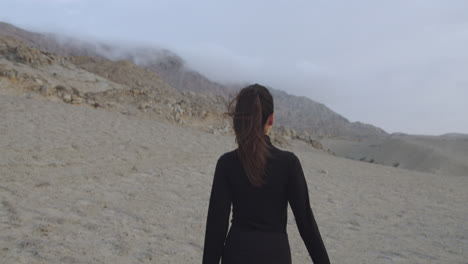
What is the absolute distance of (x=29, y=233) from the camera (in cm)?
396

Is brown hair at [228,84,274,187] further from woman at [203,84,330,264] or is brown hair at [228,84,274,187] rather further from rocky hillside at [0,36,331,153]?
rocky hillside at [0,36,331,153]

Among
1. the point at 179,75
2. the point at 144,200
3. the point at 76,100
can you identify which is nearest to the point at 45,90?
the point at 76,100

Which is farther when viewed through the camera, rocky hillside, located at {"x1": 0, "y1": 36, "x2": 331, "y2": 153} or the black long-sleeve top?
rocky hillside, located at {"x1": 0, "y1": 36, "x2": 331, "y2": 153}

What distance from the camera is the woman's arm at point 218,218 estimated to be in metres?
1.84

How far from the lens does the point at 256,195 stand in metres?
1.79

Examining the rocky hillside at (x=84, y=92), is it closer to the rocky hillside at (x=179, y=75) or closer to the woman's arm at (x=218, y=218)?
the woman's arm at (x=218, y=218)

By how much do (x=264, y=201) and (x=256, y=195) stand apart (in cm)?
5

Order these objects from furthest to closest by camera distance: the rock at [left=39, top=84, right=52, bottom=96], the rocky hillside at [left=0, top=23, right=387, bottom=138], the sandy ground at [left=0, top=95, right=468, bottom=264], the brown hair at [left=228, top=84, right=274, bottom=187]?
1. the rocky hillside at [left=0, top=23, right=387, bottom=138]
2. the rock at [left=39, top=84, right=52, bottom=96]
3. the sandy ground at [left=0, top=95, right=468, bottom=264]
4. the brown hair at [left=228, top=84, right=274, bottom=187]

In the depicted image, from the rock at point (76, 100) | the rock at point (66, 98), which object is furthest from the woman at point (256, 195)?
the rock at point (66, 98)

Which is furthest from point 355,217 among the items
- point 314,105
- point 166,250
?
point 314,105

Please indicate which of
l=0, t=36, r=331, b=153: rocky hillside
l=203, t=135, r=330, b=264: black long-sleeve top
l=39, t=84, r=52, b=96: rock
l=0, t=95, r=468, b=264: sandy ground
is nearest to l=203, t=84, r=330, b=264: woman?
l=203, t=135, r=330, b=264: black long-sleeve top

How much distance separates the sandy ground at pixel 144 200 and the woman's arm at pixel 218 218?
2.19 m

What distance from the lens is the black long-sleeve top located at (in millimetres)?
1785

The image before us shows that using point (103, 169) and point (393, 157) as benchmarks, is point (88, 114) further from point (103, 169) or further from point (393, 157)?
point (393, 157)
